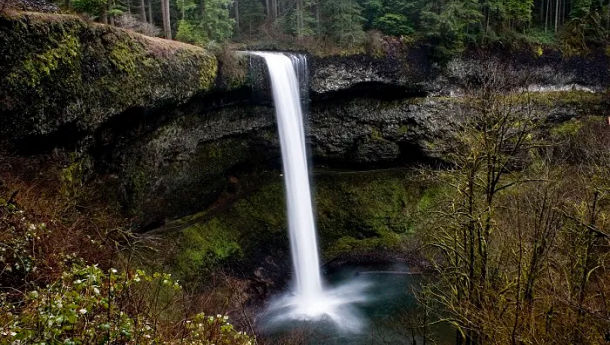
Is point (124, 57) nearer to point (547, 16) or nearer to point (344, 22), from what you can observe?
point (344, 22)

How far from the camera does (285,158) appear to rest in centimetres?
2028

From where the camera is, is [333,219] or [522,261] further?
[333,219]

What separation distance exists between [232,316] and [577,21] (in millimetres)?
27371

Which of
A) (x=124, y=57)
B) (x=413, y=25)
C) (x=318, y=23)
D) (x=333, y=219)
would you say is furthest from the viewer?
(x=318, y=23)

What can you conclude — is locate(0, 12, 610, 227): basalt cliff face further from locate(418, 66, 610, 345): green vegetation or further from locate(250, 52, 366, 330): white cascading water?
locate(418, 66, 610, 345): green vegetation

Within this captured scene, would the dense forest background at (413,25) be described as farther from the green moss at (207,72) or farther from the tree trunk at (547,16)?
the green moss at (207,72)

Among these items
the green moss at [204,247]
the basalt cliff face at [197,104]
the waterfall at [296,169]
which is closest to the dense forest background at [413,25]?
the basalt cliff face at [197,104]

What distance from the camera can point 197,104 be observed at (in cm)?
1741

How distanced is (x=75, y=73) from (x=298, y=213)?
12.5 m

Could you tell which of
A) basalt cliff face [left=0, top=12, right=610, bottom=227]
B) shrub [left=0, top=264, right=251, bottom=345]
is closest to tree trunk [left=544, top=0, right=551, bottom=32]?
basalt cliff face [left=0, top=12, right=610, bottom=227]

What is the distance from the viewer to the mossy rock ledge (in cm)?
902

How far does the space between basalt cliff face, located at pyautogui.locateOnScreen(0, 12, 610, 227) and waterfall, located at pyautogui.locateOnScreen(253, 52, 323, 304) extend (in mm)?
883

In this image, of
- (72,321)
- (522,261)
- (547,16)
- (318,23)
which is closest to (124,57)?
(72,321)

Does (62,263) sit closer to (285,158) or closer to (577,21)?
(285,158)
